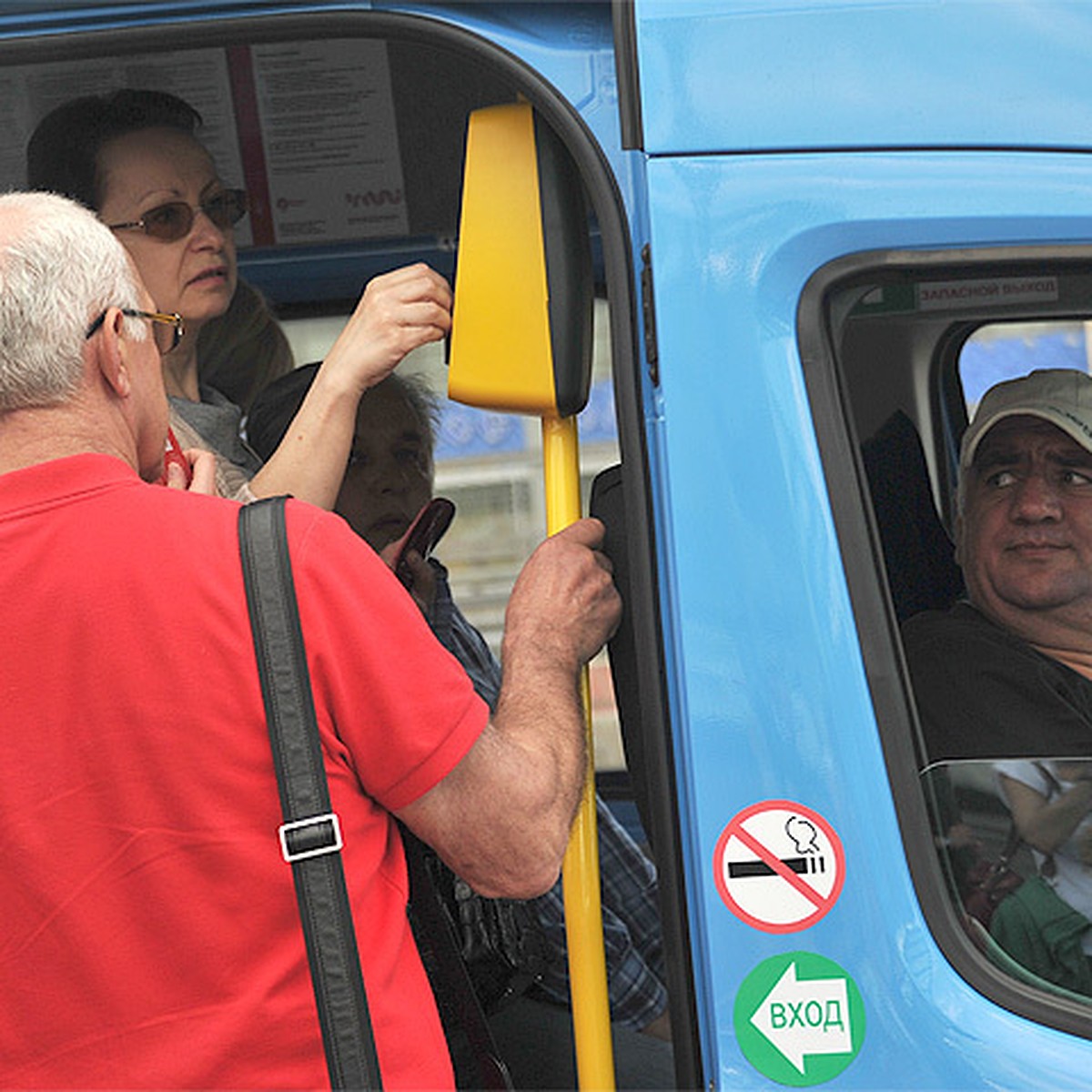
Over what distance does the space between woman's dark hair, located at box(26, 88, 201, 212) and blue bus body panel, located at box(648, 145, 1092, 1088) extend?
118 cm

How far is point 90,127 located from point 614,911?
5.24ft

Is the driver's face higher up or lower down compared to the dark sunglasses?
lower down

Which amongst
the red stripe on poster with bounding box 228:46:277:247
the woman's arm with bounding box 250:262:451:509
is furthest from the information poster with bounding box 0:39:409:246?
the woman's arm with bounding box 250:262:451:509

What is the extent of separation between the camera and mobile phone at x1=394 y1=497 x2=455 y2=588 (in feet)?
7.06

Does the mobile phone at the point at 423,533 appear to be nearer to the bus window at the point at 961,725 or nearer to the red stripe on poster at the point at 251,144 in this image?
the bus window at the point at 961,725

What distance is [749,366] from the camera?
1.49 m

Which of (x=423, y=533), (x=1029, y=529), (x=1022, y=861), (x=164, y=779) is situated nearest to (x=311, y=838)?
(x=164, y=779)

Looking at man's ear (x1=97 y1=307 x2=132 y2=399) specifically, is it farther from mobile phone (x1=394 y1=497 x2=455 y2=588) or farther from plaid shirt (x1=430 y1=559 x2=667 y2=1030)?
plaid shirt (x1=430 y1=559 x2=667 y2=1030)

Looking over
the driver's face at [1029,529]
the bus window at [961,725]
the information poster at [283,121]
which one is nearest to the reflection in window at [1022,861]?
the bus window at [961,725]

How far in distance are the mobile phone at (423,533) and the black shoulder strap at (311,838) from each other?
747 millimetres

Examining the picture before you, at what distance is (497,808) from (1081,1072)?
2.07 feet

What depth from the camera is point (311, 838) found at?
1.38 m

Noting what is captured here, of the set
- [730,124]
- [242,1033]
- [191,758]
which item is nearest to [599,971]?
[242,1033]

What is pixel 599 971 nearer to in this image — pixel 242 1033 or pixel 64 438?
→ pixel 242 1033
